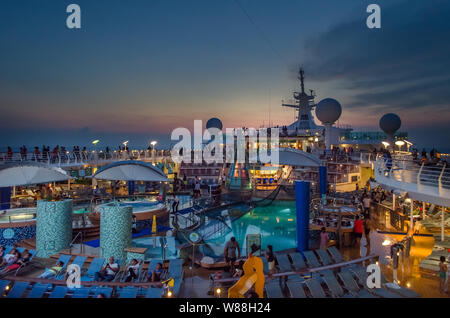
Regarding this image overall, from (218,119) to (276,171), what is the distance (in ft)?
53.6

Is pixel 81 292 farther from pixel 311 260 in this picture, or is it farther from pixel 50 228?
pixel 311 260

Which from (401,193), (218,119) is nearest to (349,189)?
(401,193)

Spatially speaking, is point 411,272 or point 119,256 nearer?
point 411,272

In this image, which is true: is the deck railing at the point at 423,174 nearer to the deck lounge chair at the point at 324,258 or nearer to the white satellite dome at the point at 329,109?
the deck lounge chair at the point at 324,258

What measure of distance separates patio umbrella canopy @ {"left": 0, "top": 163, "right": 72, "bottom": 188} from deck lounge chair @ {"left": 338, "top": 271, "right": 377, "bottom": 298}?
10.5 m

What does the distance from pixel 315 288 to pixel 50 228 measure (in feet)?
24.4

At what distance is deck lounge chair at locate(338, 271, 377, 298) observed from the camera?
19.8ft

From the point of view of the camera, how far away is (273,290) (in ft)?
20.0

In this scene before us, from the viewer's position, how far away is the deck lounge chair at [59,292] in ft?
18.7

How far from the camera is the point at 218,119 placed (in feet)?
139


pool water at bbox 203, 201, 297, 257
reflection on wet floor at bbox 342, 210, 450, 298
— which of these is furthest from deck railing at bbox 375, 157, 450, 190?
pool water at bbox 203, 201, 297, 257

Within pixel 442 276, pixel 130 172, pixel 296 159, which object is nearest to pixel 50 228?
pixel 130 172

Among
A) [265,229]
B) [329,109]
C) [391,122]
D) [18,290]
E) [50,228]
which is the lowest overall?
[265,229]
